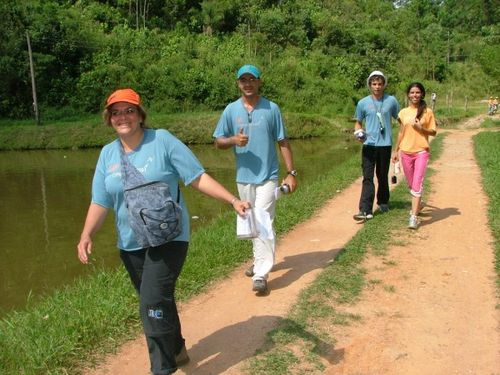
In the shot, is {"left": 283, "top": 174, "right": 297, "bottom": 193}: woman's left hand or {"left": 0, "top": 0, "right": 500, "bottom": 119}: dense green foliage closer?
{"left": 283, "top": 174, "right": 297, "bottom": 193}: woman's left hand

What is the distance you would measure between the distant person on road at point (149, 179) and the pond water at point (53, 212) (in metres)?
3.71

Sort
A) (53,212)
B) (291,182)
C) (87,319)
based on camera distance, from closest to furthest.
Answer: (87,319) < (291,182) < (53,212)

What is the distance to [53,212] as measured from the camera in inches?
449

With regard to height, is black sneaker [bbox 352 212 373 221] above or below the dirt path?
above

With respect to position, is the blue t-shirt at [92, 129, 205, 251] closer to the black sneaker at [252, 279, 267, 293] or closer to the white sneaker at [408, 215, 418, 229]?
the black sneaker at [252, 279, 267, 293]

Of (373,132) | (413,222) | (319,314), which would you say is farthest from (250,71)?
(413,222)

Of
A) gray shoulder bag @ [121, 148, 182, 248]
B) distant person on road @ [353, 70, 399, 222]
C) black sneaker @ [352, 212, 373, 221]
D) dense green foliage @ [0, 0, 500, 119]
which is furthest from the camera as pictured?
dense green foliage @ [0, 0, 500, 119]

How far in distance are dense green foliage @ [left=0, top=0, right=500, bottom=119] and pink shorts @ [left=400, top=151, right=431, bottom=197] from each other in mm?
15593

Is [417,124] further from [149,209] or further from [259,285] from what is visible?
[149,209]

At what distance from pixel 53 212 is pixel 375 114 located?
7.78 metres

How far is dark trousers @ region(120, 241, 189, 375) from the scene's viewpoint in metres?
2.90

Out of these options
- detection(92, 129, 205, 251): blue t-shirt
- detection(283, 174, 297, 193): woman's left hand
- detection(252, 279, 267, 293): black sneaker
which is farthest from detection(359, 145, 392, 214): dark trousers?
detection(92, 129, 205, 251): blue t-shirt

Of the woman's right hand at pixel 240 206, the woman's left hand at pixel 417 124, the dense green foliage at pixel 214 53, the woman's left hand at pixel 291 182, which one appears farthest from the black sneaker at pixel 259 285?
the dense green foliage at pixel 214 53

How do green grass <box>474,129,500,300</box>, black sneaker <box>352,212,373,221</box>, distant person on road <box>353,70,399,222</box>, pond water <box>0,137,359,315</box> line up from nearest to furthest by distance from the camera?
green grass <box>474,129,500,300</box> → distant person on road <box>353,70,399,222</box> → black sneaker <box>352,212,373,221</box> → pond water <box>0,137,359,315</box>
